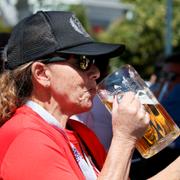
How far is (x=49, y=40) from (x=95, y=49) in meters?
0.17

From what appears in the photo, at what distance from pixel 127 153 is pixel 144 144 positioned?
0.27m

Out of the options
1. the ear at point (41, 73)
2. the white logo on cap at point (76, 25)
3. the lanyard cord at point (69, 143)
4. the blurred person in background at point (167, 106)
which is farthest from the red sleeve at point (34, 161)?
the blurred person in background at point (167, 106)

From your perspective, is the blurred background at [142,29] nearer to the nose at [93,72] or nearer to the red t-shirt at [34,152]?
the nose at [93,72]

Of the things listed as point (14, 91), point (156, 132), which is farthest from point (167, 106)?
point (14, 91)

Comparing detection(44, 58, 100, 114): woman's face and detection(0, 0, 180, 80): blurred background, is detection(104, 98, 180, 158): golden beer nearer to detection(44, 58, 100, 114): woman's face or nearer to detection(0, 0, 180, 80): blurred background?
Result: detection(44, 58, 100, 114): woman's face

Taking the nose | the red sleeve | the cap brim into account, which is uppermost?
the cap brim

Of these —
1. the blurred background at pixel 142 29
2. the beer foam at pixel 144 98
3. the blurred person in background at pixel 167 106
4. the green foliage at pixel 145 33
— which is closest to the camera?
the beer foam at pixel 144 98

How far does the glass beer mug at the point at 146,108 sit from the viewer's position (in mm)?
2018

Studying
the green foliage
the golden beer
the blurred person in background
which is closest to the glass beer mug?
the golden beer

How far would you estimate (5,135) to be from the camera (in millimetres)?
1861

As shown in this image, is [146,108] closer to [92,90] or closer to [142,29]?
[92,90]

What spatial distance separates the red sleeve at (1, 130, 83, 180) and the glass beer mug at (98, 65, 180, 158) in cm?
31

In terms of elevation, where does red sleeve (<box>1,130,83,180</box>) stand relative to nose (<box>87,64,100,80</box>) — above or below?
below

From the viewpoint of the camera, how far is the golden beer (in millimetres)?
2045
